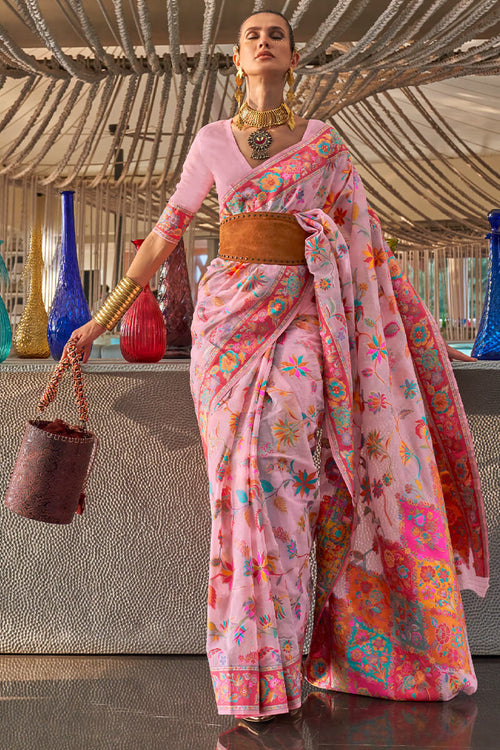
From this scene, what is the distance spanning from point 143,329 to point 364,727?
3.12ft

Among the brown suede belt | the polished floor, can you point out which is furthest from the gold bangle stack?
the polished floor

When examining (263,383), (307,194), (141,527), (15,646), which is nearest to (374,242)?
(307,194)

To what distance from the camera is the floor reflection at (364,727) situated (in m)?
1.42

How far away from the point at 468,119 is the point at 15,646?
6.73 meters

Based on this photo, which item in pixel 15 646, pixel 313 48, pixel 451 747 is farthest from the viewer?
pixel 313 48

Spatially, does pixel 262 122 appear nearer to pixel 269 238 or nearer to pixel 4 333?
pixel 269 238

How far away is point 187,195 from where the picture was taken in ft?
5.75

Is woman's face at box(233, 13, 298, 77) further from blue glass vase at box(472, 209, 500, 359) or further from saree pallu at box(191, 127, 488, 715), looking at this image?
blue glass vase at box(472, 209, 500, 359)

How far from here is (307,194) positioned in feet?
5.50

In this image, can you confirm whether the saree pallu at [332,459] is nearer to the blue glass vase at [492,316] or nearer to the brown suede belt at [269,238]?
the brown suede belt at [269,238]

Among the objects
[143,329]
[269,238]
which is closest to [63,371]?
[143,329]

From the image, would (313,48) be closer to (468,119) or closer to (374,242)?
(374,242)

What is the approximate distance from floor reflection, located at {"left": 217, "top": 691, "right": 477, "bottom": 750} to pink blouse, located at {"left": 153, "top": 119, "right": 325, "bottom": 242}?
2.89 feet

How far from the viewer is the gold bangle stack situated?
1.74 meters
